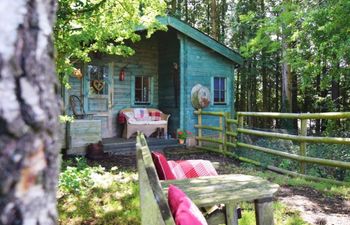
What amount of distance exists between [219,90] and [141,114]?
9.42 feet

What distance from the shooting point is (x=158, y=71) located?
12.3 meters

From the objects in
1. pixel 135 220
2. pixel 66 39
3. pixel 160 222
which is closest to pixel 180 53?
pixel 66 39

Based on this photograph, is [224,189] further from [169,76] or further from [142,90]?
[142,90]

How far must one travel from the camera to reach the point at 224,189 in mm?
2430

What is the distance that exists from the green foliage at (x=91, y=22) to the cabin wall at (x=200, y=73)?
5299 millimetres

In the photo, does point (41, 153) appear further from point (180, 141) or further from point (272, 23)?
point (272, 23)

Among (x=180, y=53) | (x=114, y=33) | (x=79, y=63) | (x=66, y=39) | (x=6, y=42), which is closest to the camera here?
(x=6, y=42)

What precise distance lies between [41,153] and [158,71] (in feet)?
38.7

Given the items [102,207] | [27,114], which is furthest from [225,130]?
[27,114]

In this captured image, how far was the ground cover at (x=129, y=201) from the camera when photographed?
147 inches

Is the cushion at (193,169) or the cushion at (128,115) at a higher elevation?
the cushion at (128,115)

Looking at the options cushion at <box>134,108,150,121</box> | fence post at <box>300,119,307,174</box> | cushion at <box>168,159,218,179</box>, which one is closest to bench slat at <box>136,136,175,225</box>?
cushion at <box>168,159,218,179</box>

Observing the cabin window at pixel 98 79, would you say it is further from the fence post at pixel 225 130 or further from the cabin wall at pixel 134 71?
the fence post at pixel 225 130

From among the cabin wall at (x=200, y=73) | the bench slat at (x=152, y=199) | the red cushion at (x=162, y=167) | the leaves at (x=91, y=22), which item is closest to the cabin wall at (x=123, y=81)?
the cabin wall at (x=200, y=73)
